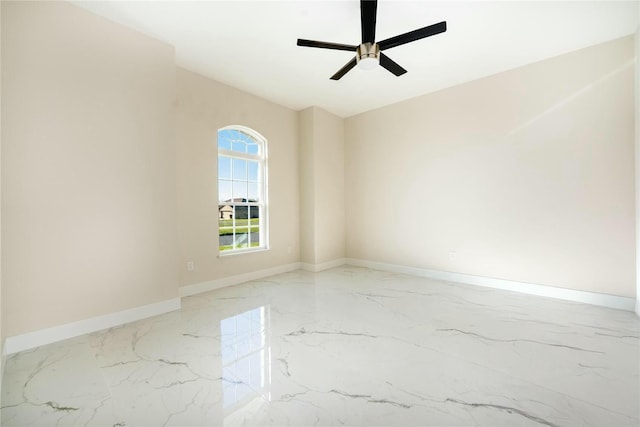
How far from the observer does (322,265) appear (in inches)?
201

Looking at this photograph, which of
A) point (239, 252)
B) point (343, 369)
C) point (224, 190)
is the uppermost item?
point (224, 190)

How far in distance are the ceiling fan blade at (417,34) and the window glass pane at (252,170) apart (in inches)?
109

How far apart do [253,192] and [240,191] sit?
0.26 meters

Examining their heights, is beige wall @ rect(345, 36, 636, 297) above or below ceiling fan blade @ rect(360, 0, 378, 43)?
below

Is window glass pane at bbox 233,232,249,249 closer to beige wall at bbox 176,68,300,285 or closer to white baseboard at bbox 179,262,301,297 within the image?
beige wall at bbox 176,68,300,285

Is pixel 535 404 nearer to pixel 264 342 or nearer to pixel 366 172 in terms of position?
pixel 264 342

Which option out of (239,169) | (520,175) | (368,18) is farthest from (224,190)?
(520,175)

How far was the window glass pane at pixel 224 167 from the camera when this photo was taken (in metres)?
4.11

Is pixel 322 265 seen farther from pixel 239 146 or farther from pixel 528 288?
pixel 528 288

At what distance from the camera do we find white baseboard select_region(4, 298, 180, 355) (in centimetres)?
220

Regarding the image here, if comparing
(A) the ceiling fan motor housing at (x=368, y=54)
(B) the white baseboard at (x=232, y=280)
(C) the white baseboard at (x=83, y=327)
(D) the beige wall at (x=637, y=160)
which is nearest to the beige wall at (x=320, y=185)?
(B) the white baseboard at (x=232, y=280)

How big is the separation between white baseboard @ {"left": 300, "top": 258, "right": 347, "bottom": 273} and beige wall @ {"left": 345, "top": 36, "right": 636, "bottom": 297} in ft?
2.54

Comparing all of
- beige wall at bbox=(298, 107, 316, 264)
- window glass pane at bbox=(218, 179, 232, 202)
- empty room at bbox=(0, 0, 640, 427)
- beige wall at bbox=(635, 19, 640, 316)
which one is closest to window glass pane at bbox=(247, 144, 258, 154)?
empty room at bbox=(0, 0, 640, 427)

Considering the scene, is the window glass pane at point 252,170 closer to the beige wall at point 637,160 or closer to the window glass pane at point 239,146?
the window glass pane at point 239,146
